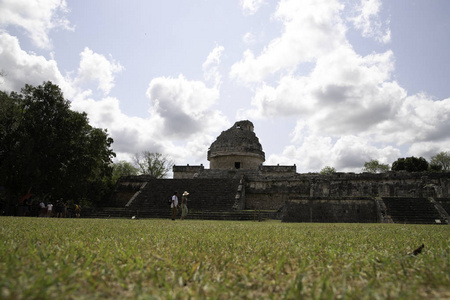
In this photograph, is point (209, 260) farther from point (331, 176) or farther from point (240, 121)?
point (240, 121)

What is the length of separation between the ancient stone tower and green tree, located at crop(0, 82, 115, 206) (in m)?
16.5

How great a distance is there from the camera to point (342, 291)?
179 centimetres

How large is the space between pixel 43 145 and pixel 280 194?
16.8 metres

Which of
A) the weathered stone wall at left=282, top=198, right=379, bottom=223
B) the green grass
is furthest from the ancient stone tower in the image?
the green grass

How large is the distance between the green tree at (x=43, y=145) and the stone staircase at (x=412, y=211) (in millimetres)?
18029

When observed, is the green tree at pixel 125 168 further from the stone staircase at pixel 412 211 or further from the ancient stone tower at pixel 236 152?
the stone staircase at pixel 412 211

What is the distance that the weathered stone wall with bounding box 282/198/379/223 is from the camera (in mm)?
16250

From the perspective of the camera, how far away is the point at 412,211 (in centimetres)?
1518

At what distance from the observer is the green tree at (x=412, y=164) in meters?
44.3

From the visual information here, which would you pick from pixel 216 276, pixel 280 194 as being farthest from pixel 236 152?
pixel 216 276

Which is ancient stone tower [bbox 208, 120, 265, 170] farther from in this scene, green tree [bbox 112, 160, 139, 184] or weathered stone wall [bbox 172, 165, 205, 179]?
green tree [bbox 112, 160, 139, 184]

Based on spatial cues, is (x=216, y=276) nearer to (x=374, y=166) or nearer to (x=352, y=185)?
(x=352, y=185)

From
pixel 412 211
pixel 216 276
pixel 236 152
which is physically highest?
pixel 236 152

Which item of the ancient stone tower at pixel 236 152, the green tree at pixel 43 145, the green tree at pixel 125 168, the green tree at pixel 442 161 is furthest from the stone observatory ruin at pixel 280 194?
the green tree at pixel 442 161
